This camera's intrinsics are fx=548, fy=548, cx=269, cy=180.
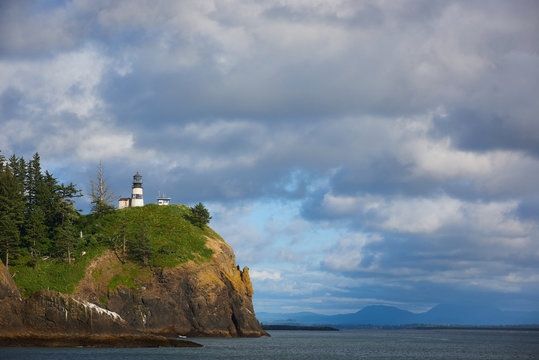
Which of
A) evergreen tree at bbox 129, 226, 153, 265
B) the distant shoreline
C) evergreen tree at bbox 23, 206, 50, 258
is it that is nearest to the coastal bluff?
the distant shoreline

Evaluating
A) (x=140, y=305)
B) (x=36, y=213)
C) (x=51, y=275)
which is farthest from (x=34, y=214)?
(x=140, y=305)

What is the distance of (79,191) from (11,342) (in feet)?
135

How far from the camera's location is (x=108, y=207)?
382ft

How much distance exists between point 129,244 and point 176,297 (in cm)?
1387

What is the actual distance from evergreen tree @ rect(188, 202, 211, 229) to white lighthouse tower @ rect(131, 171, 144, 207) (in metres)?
16.0

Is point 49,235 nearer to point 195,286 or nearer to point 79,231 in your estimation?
point 79,231

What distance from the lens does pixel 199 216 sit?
119 m

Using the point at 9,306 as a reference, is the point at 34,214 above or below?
above

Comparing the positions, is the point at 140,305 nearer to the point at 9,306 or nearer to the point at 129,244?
the point at 129,244

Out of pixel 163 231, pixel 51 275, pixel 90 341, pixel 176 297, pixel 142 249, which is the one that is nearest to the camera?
pixel 90 341

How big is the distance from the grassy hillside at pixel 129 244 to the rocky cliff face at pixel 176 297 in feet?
5.55

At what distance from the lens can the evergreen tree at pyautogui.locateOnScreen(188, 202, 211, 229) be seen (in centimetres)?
11881

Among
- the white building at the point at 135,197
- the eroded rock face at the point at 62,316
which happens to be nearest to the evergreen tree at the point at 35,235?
the eroded rock face at the point at 62,316

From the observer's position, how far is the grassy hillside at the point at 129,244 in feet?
302
